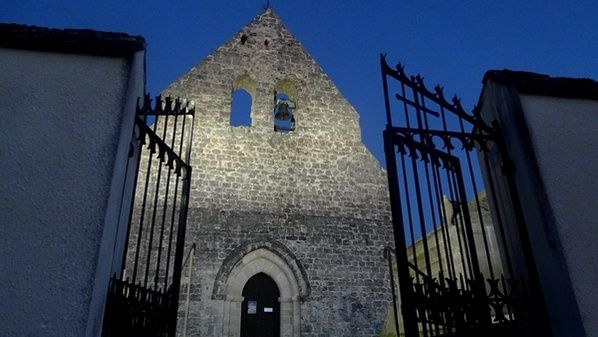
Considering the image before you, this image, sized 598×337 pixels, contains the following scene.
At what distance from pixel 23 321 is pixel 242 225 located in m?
7.17

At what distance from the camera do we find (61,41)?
2.77m

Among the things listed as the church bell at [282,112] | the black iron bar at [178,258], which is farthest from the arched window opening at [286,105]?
the black iron bar at [178,258]

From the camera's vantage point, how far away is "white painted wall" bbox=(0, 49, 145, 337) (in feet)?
7.10

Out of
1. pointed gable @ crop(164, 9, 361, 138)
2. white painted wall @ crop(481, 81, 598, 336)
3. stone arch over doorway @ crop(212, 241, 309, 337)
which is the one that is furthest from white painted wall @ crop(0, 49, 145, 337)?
pointed gable @ crop(164, 9, 361, 138)

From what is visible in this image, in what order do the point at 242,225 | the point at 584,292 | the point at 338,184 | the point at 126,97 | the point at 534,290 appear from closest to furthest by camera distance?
the point at 584,292 < the point at 126,97 < the point at 534,290 < the point at 242,225 < the point at 338,184

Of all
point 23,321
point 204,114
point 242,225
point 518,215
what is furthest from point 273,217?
point 23,321

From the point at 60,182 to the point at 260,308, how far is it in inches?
279

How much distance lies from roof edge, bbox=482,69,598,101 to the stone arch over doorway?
6610 mm

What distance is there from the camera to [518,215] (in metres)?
3.04

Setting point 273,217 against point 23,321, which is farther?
point 273,217

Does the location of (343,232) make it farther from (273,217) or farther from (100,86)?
(100,86)

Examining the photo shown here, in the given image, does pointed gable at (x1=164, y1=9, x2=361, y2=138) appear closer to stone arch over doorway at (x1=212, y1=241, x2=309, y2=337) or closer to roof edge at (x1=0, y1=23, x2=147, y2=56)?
stone arch over doorway at (x1=212, y1=241, x2=309, y2=337)

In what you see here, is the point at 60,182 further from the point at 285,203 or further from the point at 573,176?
the point at 285,203

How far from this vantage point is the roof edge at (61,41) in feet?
9.08
